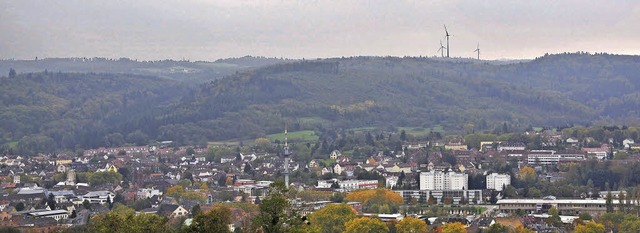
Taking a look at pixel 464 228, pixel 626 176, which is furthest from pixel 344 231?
pixel 626 176

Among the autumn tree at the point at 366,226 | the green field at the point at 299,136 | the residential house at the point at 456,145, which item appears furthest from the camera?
the green field at the point at 299,136

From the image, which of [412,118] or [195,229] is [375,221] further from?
[412,118]

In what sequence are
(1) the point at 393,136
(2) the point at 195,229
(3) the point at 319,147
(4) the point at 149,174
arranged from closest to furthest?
(2) the point at 195,229 → (4) the point at 149,174 → (3) the point at 319,147 → (1) the point at 393,136

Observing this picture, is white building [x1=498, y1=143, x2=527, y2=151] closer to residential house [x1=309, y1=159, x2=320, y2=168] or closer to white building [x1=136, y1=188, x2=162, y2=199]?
residential house [x1=309, y1=159, x2=320, y2=168]

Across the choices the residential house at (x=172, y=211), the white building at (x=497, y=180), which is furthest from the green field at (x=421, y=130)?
the residential house at (x=172, y=211)

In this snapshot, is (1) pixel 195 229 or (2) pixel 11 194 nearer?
(1) pixel 195 229

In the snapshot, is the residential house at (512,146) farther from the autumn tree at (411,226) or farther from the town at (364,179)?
the autumn tree at (411,226)

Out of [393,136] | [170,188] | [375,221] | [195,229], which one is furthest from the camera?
[393,136]

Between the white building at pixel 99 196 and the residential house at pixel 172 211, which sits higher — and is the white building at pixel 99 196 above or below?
below

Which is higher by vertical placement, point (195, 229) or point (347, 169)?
point (195, 229)
